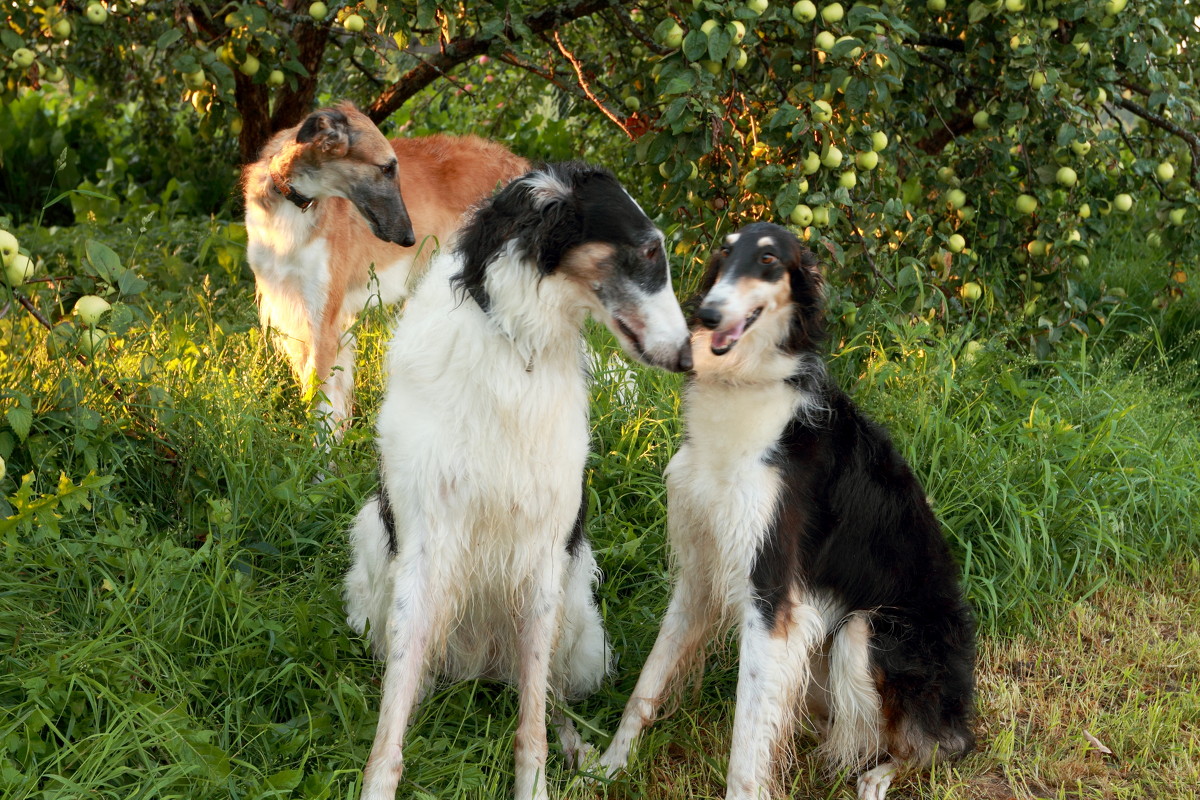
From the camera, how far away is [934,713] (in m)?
2.85

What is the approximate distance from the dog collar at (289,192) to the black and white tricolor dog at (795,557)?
228 cm

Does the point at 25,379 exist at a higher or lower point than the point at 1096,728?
higher

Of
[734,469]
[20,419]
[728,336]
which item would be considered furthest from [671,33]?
[20,419]

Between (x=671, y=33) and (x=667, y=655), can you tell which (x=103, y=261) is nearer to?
(x=667, y=655)

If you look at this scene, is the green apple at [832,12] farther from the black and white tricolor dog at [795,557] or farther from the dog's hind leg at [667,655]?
the dog's hind leg at [667,655]

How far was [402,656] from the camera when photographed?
2.62 m

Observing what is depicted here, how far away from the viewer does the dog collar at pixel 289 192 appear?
4457mm

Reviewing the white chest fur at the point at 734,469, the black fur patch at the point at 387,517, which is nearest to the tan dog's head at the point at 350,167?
the black fur patch at the point at 387,517

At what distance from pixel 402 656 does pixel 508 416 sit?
0.62 metres


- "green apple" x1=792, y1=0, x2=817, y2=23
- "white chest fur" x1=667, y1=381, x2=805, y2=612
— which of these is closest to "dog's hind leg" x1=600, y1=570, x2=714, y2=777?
"white chest fur" x1=667, y1=381, x2=805, y2=612

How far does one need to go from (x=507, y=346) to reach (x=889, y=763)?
1.49 meters

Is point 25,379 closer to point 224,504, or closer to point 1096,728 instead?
point 224,504

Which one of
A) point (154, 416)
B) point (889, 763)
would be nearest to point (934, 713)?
point (889, 763)

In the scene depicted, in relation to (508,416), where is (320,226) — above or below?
below
